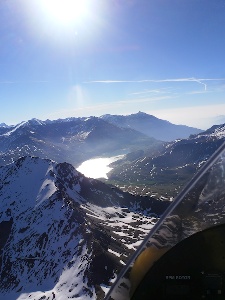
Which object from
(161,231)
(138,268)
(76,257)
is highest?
(161,231)

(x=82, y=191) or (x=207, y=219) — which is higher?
(x=207, y=219)

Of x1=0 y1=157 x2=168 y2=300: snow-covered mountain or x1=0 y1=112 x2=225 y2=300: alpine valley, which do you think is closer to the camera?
x1=0 y1=112 x2=225 y2=300: alpine valley

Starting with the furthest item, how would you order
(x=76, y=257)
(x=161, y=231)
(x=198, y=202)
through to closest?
1. (x=76, y=257)
2. (x=198, y=202)
3. (x=161, y=231)

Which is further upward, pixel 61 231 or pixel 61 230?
pixel 61 230

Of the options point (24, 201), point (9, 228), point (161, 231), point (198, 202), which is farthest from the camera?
point (24, 201)

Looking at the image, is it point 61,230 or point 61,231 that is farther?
point 61,230

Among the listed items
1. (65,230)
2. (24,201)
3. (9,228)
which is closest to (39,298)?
(65,230)

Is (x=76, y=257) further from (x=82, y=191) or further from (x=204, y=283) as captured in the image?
(x=204, y=283)

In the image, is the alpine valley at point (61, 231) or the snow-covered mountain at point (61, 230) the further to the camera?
the snow-covered mountain at point (61, 230)
